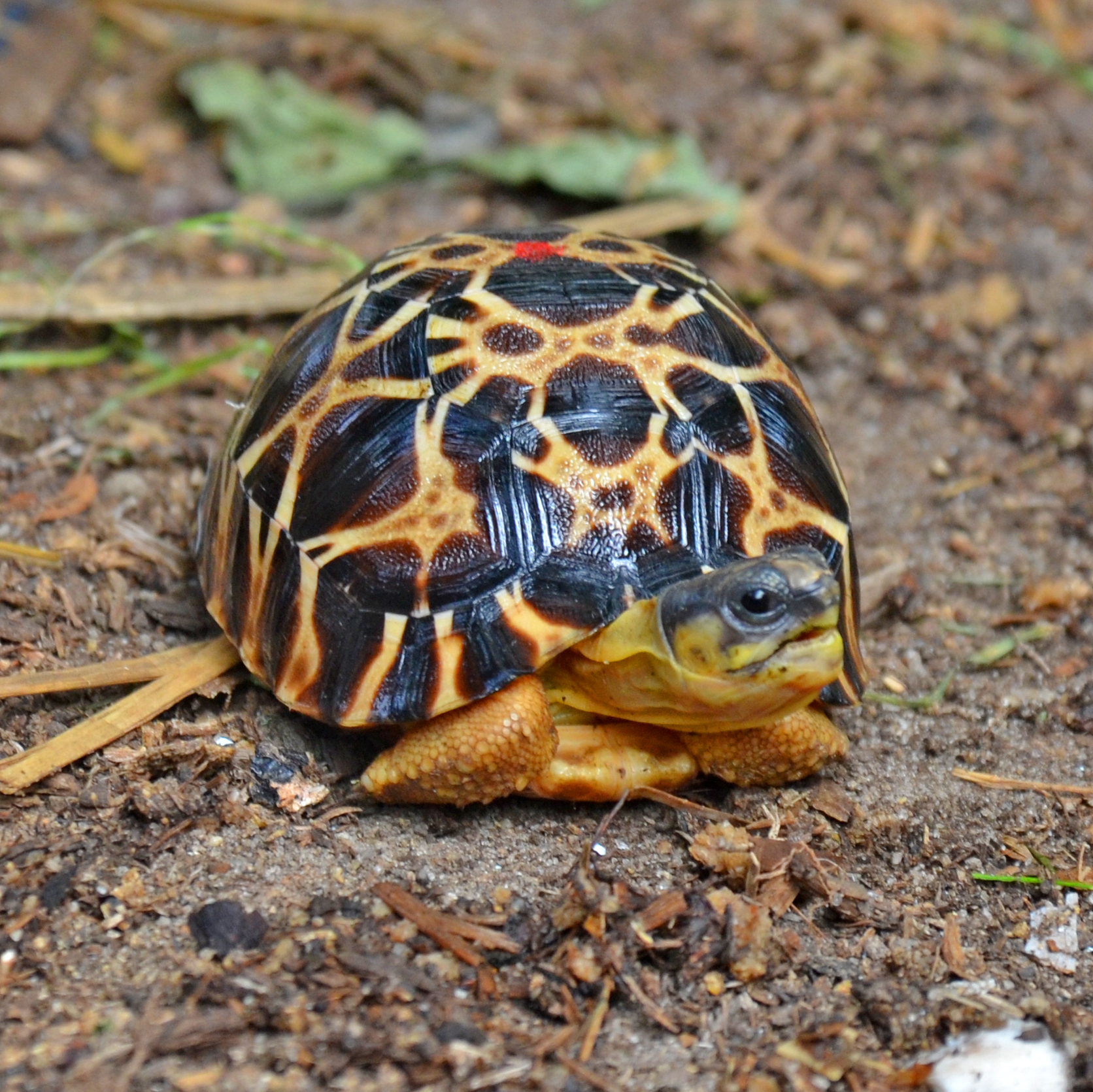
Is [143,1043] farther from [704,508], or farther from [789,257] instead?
[789,257]

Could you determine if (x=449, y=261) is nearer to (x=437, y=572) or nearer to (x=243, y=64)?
(x=437, y=572)

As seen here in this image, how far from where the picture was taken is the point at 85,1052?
2162 mm

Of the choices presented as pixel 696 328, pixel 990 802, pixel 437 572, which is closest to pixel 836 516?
pixel 696 328

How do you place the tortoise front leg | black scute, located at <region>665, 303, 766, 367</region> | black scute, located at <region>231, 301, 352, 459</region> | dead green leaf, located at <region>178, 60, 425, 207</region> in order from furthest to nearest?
dead green leaf, located at <region>178, 60, 425, 207</region>
black scute, located at <region>231, 301, 352, 459</region>
black scute, located at <region>665, 303, 766, 367</region>
the tortoise front leg

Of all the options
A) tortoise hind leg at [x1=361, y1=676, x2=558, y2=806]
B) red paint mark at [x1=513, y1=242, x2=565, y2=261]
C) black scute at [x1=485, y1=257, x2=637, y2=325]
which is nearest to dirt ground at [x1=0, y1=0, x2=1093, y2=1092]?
tortoise hind leg at [x1=361, y1=676, x2=558, y2=806]

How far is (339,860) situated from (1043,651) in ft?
6.69

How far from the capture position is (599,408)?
2.79 meters

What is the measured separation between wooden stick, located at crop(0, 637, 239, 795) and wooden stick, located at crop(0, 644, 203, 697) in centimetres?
3

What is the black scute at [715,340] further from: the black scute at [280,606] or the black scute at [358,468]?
the black scute at [280,606]

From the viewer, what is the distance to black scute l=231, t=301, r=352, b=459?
3.09m

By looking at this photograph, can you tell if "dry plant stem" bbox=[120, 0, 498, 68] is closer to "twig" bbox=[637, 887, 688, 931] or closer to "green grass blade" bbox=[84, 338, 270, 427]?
"green grass blade" bbox=[84, 338, 270, 427]

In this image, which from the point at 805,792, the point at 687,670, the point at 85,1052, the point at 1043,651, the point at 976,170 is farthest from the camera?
the point at 976,170

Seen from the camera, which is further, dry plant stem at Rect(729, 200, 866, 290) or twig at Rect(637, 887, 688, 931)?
dry plant stem at Rect(729, 200, 866, 290)

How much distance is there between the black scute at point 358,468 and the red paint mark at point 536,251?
53cm
